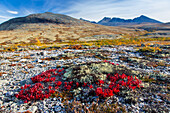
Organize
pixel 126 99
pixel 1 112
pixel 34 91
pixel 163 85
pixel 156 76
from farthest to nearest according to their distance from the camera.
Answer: pixel 156 76, pixel 163 85, pixel 34 91, pixel 126 99, pixel 1 112

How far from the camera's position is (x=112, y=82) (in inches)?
340

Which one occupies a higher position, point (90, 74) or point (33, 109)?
point (90, 74)

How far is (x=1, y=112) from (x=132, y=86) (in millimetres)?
9117

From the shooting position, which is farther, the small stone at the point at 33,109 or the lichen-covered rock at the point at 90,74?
the lichen-covered rock at the point at 90,74

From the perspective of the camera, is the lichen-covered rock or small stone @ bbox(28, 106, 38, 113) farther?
the lichen-covered rock

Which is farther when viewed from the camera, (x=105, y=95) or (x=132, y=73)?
(x=132, y=73)

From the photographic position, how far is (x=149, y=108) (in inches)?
240

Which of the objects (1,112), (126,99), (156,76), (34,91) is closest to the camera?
(1,112)

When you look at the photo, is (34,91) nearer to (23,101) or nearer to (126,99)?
(23,101)

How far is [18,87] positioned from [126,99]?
350 inches

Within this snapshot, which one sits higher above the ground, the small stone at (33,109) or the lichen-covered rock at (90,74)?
the lichen-covered rock at (90,74)

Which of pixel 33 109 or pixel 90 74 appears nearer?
pixel 33 109

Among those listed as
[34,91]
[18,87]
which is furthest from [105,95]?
[18,87]

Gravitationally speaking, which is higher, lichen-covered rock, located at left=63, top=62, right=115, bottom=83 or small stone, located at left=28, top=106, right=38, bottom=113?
lichen-covered rock, located at left=63, top=62, right=115, bottom=83
